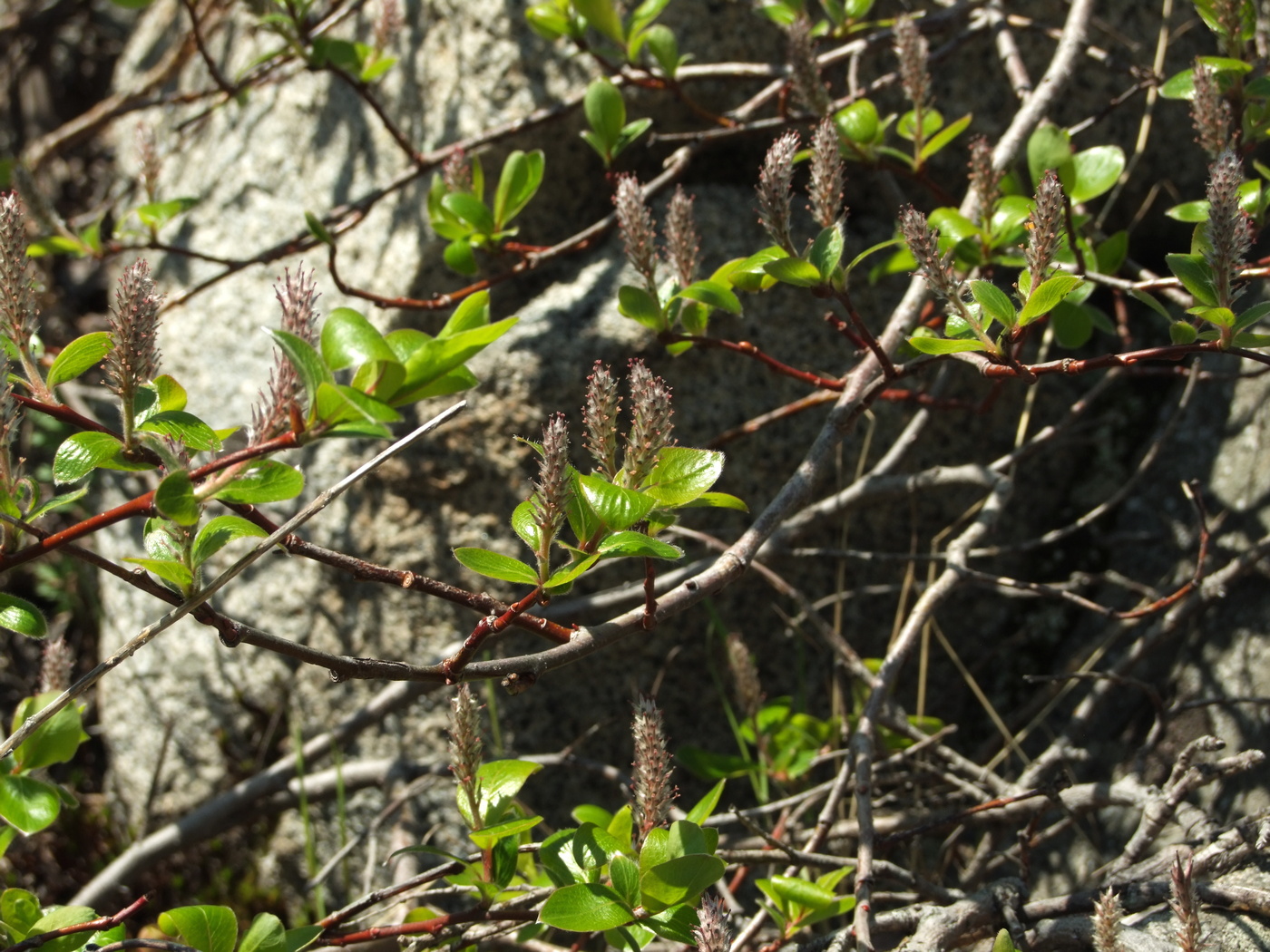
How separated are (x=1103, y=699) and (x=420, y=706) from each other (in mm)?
1343

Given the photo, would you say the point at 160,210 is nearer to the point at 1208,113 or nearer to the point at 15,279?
the point at 15,279

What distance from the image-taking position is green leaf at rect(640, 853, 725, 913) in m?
1.07

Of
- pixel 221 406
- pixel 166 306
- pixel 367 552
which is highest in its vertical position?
pixel 166 306

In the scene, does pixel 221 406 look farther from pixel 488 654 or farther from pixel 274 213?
pixel 488 654

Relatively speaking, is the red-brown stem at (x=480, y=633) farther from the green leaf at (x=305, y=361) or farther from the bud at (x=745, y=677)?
the bud at (x=745, y=677)

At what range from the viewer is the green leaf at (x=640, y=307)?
1.35 meters

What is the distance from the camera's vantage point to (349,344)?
0.90m

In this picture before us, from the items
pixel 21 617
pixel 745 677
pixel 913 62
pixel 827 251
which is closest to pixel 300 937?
pixel 21 617

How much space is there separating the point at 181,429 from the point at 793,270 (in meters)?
0.71

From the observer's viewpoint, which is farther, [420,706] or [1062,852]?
[420,706]

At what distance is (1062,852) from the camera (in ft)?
6.03

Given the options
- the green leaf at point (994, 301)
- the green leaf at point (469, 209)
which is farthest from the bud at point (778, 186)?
the green leaf at point (469, 209)

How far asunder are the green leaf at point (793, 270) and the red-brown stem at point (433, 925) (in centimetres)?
84

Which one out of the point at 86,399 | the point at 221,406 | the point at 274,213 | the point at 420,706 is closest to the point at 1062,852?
the point at 420,706
